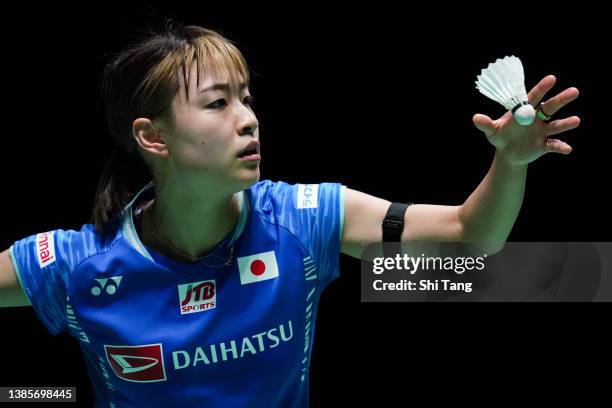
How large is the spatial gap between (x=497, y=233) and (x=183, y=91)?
942 millimetres

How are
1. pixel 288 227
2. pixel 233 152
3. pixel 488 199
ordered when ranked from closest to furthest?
1. pixel 488 199
2. pixel 233 152
3. pixel 288 227

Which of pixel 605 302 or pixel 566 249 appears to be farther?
pixel 605 302

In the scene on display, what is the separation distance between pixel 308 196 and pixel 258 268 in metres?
0.26

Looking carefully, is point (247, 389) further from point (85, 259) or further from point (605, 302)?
point (605, 302)

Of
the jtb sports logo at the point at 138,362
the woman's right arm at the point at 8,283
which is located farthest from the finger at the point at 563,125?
the woman's right arm at the point at 8,283

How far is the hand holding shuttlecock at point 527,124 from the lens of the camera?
2041mm

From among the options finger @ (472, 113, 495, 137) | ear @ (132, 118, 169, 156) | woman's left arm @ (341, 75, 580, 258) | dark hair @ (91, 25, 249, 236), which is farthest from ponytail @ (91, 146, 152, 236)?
finger @ (472, 113, 495, 137)

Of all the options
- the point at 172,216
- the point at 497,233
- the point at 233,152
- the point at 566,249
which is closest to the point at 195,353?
the point at 172,216

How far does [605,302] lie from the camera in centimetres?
340

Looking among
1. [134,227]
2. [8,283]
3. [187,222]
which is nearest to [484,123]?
[187,222]

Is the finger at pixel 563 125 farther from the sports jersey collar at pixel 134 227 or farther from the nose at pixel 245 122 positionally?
the sports jersey collar at pixel 134 227

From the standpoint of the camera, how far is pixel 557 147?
206 centimetres

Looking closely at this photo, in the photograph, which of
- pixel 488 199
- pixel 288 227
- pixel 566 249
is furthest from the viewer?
pixel 566 249

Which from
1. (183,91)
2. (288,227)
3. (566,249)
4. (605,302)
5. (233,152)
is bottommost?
(605,302)
